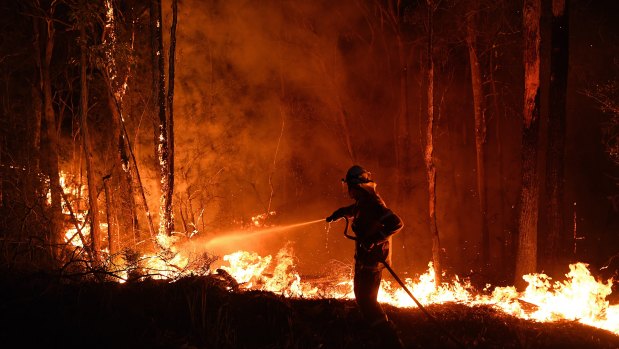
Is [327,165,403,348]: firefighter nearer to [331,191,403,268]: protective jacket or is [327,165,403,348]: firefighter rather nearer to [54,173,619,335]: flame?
[331,191,403,268]: protective jacket

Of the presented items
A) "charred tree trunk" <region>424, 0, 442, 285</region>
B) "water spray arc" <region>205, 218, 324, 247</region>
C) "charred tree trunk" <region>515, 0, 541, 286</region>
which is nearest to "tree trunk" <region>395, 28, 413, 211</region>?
"water spray arc" <region>205, 218, 324, 247</region>

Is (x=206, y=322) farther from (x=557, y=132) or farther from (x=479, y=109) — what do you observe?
(x=479, y=109)

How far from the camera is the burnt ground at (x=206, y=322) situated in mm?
4340

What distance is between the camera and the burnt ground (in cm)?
434

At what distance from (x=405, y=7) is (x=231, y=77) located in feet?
26.6

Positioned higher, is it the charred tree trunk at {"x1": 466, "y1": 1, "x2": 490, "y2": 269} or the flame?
the charred tree trunk at {"x1": 466, "y1": 1, "x2": 490, "y2": 269}

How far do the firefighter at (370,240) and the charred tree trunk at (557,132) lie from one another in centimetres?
792

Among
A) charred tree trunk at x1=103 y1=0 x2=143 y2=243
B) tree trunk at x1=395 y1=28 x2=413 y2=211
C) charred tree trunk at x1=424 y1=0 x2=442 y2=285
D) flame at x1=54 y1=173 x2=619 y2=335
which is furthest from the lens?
tree trunk at x1=395 y1=28 x2=413 y2=211

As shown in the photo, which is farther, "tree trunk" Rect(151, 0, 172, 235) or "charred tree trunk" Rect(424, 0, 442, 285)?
"charred tree trunk" Rect(424, 0, 442, 285)

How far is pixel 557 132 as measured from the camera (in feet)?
37.6

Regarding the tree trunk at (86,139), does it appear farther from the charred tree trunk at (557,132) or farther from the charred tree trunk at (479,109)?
the charred tree trunk at (479,109)

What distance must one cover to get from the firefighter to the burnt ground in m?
0.25

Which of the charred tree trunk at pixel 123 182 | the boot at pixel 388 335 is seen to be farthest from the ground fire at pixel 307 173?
the charred tree trunk at pixel 123 182

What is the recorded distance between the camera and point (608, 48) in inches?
631
